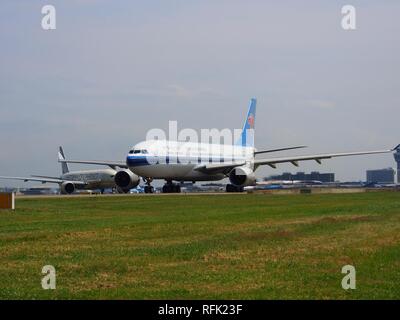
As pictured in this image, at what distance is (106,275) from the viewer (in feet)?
48.4

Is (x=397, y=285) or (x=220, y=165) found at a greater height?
(x=220, y=165)

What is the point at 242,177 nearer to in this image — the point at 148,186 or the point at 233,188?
the point at 233,188

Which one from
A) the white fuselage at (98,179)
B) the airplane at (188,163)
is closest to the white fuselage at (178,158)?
the airplane at (188,163)

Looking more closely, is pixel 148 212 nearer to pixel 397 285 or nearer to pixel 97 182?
pixel 397 285

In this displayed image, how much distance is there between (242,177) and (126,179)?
453 inches

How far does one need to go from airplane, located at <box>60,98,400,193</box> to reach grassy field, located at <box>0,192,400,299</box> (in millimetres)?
38371

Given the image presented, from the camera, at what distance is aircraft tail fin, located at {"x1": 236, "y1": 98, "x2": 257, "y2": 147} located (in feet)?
273

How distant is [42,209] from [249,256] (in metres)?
22.6

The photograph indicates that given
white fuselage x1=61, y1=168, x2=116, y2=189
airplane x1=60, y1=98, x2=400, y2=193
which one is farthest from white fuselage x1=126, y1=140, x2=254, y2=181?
white fuselage x1=61, y1=168, x2=116, y2=189

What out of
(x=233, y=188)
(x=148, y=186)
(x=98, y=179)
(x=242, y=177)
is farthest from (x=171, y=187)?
(x=98, y=179)
